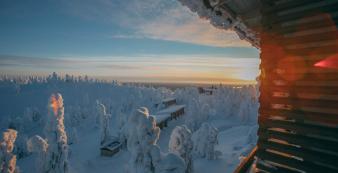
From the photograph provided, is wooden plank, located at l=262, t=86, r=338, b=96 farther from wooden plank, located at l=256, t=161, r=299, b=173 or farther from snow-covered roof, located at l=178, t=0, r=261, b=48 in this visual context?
snow-covered roof, located at l=178, t=0, r=261, b=48

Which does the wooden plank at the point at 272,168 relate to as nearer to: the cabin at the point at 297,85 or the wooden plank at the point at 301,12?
the cabin at the point at 297,85

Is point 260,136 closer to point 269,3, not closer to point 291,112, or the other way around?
point 291,112

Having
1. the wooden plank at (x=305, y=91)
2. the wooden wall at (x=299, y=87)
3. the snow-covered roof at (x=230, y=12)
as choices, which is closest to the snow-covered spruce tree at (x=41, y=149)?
the snow-covered roof at (x=230, y=12)

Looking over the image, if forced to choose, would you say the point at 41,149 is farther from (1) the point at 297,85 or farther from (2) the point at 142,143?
(1) the point at 297,85

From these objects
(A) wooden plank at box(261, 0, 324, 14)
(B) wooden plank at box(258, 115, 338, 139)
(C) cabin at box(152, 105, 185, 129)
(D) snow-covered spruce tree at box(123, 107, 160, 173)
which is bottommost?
(C) cabin at box(152, 105, 185, 129)

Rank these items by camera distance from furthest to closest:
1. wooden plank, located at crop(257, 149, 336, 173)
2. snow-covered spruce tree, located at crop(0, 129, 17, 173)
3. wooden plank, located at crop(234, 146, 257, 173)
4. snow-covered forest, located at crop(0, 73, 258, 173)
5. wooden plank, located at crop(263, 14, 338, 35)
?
snow-covered spruce tree, located at crop(0, 129, 17, 173)
snow-covered forest, located at crop(0, 73, 258, 173)
wooden plank, located at crop(234, 146, 257, 173)
wooden plank, located at crop(257, 149, 336, 173)
wooden plank, located at crop(263, 14, 338, 35)

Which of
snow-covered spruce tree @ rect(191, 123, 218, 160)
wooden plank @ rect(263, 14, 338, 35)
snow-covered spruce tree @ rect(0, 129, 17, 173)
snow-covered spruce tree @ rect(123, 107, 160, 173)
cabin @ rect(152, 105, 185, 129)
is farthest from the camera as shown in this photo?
cabin @ rect(152, 105, 185, 129)

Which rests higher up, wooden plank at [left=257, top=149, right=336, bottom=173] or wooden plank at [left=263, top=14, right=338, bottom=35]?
wooden plank at [left=263, top=14, right=338, bottom=35]

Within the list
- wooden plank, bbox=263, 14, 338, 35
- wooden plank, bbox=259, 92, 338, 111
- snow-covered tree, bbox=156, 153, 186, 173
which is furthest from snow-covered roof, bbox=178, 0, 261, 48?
snow-covered tree, bbox=156, 153, 186, 173
